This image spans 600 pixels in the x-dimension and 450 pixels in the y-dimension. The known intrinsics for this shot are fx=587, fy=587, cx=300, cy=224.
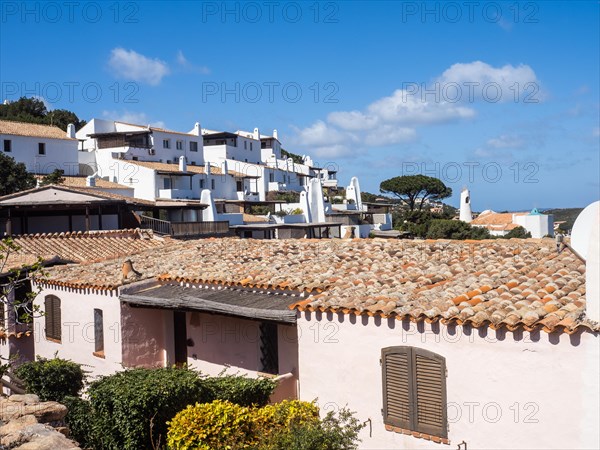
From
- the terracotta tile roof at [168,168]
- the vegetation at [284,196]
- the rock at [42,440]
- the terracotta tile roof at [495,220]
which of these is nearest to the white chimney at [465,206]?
the terracotta tile roof at [495,220]

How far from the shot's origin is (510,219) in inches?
2335

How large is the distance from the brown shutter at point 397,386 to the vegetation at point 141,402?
7.02 ft

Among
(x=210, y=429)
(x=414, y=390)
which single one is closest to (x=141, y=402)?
(x=210, y=429)

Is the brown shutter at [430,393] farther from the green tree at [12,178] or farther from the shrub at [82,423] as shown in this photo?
the green tree at [12,178]

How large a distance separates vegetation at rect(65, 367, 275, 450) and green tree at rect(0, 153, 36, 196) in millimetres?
36758

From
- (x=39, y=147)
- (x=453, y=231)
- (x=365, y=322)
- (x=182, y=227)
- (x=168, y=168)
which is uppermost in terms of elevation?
(x=39, y=147)

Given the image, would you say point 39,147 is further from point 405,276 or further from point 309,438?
point 309,438

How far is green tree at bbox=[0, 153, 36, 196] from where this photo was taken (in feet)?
137

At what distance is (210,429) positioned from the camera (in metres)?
7.91

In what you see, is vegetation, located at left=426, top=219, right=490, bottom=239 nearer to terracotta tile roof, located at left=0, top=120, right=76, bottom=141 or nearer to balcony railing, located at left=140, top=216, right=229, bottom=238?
balcony railing, located at left=140, top=216, right=229, bottom=238

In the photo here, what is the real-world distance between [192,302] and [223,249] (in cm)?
507

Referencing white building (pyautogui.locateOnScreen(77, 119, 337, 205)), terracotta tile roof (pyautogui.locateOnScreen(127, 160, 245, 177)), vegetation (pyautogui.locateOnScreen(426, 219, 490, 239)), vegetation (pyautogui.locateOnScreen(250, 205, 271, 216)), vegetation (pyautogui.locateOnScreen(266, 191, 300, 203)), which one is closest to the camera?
vegetation (pyautogui.locateOnScreen(426, 219, 490, 239))

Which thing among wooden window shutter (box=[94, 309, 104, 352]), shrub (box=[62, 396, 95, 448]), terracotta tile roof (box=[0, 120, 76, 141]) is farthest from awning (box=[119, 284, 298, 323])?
terracotta tile roof (box=[0, 120, 76, 141])

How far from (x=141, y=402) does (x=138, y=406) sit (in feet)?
0.24
